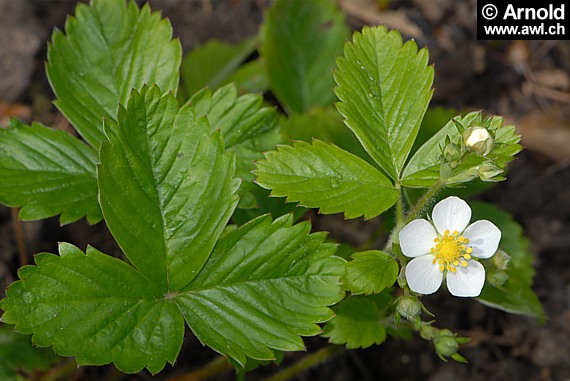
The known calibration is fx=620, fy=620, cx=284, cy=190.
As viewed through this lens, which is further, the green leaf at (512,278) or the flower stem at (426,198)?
the green leaf at (512,278)

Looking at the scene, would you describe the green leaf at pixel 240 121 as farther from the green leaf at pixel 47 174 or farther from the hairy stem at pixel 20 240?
the hairy stem at pixel 20 240

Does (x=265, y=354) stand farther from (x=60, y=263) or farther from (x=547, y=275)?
(x=547, y=275)

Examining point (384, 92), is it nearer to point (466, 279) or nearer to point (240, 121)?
point (240, 121)

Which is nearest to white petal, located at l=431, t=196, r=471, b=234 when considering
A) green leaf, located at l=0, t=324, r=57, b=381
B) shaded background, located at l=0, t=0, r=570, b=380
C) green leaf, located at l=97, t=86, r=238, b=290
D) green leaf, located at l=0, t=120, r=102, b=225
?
green leaf, located at l=97, t=86, r=238, b=290

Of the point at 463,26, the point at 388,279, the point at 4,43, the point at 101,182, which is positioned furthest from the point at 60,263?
the point at 463,26

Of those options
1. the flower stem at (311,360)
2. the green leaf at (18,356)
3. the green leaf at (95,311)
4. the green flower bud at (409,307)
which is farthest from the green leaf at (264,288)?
the green leaf at (18,356)

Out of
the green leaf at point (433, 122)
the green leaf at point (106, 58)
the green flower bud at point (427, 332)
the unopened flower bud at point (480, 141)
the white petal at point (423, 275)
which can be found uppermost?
the green leaf at point (106, 58)
